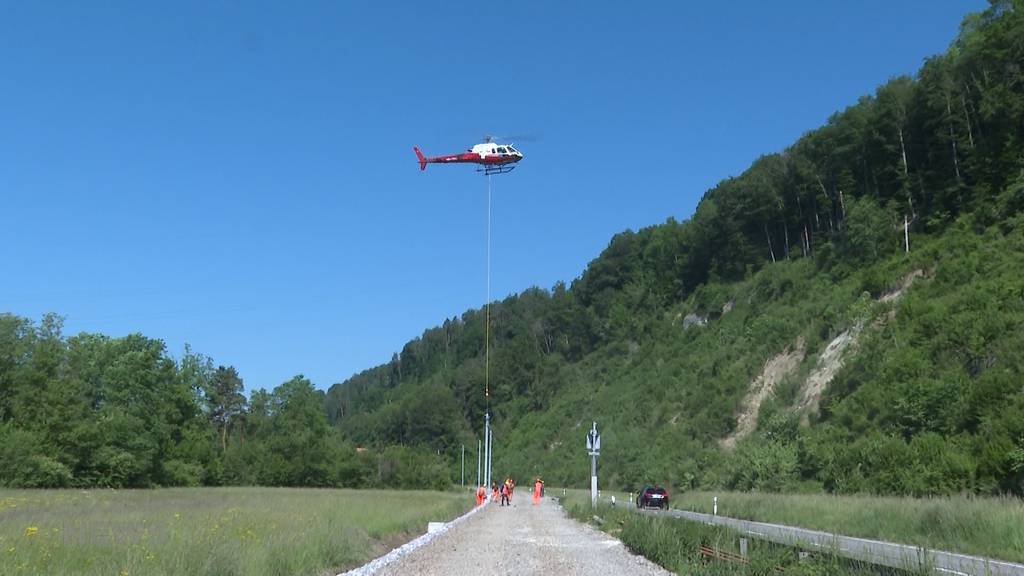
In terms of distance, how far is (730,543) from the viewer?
17.4 metres

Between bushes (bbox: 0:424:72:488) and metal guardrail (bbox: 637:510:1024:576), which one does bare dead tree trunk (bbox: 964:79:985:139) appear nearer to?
metal guardrail (bbox: 637:510:1024:576)

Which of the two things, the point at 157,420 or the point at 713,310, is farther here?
the point at 713,310

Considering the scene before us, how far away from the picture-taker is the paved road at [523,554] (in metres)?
17.4

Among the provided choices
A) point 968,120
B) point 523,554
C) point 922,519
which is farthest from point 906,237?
point 523,554

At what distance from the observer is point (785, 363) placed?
61.8m

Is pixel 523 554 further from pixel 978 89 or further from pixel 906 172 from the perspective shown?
pixel 906 172

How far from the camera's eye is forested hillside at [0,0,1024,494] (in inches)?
1574

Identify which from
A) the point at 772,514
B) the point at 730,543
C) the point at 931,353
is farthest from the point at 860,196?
the point at 730,543

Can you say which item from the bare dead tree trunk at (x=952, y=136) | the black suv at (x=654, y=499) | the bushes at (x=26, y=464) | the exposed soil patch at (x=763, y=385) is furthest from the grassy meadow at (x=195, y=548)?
the bare dead tree trunk at (x=952, y=136)

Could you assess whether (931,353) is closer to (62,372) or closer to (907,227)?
(907,227)

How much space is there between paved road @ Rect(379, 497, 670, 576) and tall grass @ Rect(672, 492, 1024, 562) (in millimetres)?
6380

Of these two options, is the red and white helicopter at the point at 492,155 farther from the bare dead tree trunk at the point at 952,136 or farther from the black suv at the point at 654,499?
the bare dead tree trunk at the point at 952,136

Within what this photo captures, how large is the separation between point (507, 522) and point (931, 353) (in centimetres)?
2250

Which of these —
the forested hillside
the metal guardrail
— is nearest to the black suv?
the forested hillside
